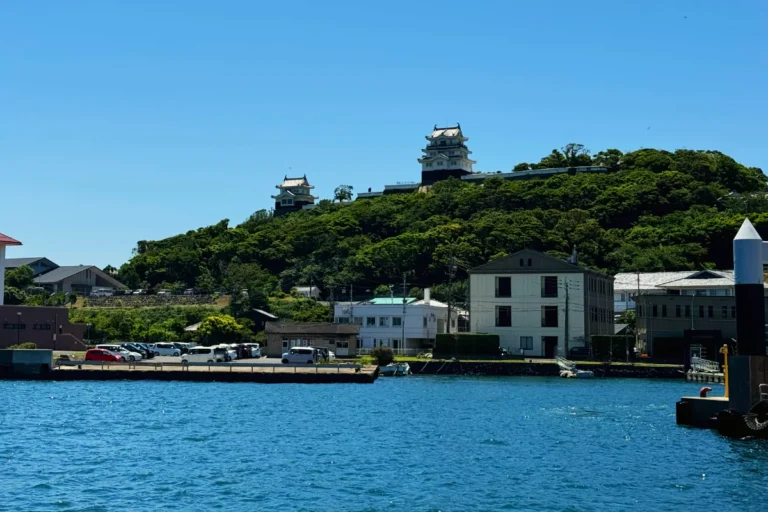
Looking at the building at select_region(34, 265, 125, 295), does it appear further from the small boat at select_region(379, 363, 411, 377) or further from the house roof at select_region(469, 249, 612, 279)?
the small boat at select_region(379, 363, 411, 377)

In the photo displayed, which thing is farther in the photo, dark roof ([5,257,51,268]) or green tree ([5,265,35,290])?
dark roof ([5,257,51,268])

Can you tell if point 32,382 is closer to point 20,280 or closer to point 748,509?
point 748,509

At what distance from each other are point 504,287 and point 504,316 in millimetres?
2327

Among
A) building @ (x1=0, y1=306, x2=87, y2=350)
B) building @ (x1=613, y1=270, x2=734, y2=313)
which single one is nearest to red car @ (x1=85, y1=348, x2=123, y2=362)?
building @ (x1=0, y1=306, x2=87, y2=350)

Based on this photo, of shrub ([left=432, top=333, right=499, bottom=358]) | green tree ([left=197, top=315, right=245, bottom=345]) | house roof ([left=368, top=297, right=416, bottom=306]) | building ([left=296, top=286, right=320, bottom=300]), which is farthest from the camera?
building ([left=296, top=286, right=320, bottom=300])

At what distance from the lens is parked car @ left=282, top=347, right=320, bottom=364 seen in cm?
6700

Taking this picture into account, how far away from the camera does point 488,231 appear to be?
11275 cm

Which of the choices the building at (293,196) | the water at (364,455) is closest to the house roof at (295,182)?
the building at (293,196)

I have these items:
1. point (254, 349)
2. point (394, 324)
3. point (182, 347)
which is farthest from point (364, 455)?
point (394, 324)

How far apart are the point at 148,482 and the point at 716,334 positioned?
54.8 m

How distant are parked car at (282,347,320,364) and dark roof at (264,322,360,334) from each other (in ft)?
24.7

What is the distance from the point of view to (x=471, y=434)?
34.2 meters

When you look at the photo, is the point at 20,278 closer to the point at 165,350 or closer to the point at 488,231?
the point at 165,350

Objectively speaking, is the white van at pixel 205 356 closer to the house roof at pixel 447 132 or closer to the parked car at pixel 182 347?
the parked car at pixel 182 347
